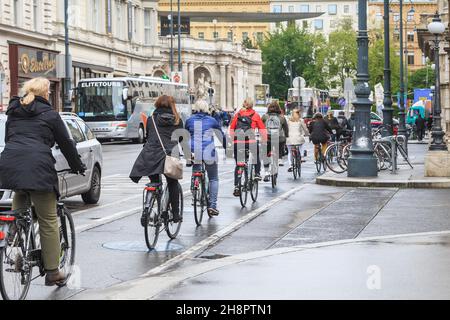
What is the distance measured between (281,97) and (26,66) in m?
86.2

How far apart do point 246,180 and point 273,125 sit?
6.27 metres

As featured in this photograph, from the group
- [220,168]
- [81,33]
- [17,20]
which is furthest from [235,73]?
[220,168]

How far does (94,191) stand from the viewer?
1862 centimetres

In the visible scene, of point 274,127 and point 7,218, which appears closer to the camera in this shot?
point 7,218

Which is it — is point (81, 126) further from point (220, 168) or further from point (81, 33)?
point (81, 33)

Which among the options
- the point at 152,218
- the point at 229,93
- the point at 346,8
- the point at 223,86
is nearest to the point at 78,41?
the point at 152,218

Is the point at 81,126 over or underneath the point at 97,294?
over

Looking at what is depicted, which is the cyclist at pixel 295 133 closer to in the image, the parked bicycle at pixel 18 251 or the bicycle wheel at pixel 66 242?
the bicycle wheel at pixel 66 242

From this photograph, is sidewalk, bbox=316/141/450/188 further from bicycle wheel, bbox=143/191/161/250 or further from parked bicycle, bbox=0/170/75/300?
parked bicycle, bbox=0/170/75/300

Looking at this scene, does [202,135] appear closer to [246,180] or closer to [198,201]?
[198,201]

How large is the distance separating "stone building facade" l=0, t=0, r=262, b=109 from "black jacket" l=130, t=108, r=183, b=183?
32107 millimetres

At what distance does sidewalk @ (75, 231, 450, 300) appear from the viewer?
873 centimetres

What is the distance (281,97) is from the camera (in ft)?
454
